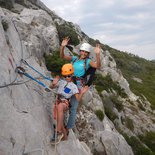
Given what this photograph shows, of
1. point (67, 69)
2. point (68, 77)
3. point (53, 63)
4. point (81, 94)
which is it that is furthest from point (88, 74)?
point (53, 63)

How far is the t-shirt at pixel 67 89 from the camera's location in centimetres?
1145

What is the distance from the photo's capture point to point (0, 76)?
388 inches

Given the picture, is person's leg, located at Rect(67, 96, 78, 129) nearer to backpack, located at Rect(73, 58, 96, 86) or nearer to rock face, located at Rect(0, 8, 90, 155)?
rock face, located at Rect(0, 8, 90, 155)

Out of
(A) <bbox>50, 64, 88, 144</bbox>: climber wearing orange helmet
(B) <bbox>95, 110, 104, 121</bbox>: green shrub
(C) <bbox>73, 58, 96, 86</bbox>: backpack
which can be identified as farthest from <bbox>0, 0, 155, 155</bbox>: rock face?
(B) <bbox>95, 110, 104, 121</bbox>: green shrub

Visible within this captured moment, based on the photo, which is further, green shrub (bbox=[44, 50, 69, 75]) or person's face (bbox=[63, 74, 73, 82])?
green shrub (bbox=[44, 50, 69, 75])

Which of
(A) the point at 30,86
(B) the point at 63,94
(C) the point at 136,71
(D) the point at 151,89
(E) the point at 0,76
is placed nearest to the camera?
(E) the point at 0,76

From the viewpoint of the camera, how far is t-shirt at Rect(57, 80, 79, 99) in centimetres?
1145

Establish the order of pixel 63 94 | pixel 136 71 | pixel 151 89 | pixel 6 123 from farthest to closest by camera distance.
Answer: pixel 136 71 → pixel 151 89 → pixel 63 94 → pixel 6 123

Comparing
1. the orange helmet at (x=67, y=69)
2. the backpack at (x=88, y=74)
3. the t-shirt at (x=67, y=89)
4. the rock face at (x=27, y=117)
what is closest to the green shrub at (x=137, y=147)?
the rock face at (x=27, y=117)

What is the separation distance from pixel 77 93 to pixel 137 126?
1024 inches

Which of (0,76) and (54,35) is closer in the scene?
(0,76)

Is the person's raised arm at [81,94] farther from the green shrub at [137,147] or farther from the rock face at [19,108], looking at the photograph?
the green shrub at [137,147]

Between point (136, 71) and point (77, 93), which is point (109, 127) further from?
point (136, 71)

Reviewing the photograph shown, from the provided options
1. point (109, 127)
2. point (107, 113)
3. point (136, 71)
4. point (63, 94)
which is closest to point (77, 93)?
point (63, 94)
